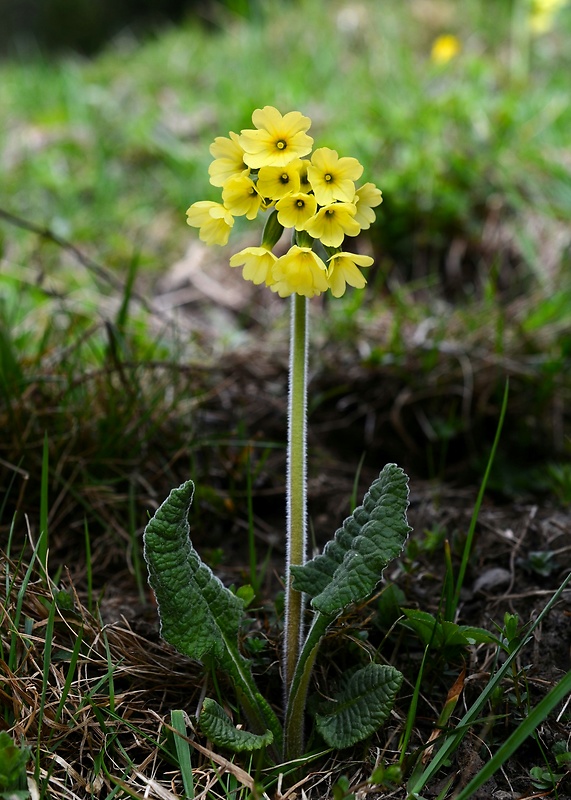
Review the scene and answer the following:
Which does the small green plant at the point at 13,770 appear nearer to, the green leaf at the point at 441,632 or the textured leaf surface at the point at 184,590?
the textured leaf surface at the point at 184,590

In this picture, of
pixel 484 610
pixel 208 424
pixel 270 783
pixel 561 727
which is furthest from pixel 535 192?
pixel 270 783

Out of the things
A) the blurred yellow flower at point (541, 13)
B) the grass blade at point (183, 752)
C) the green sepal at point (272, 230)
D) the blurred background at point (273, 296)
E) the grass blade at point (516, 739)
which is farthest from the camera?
the blurred yellow flower at point (541, 13)

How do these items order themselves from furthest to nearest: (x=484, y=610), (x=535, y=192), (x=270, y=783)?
(x=535, y=192) → (x=484, y=610) → (x=270, y=783)

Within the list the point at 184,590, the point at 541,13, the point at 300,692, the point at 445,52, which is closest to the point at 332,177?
the point at 184,590

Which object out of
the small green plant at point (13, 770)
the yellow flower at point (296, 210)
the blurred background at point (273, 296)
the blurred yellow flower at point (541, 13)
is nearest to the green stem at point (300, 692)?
the small green plant at point (13, 770)

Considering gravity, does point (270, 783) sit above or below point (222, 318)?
below

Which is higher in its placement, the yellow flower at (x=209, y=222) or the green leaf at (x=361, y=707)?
the yellow flower at (x=209, y=222)

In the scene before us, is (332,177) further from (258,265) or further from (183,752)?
(183,752)

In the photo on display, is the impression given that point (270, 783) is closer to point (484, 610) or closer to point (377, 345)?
point (484, 610)
